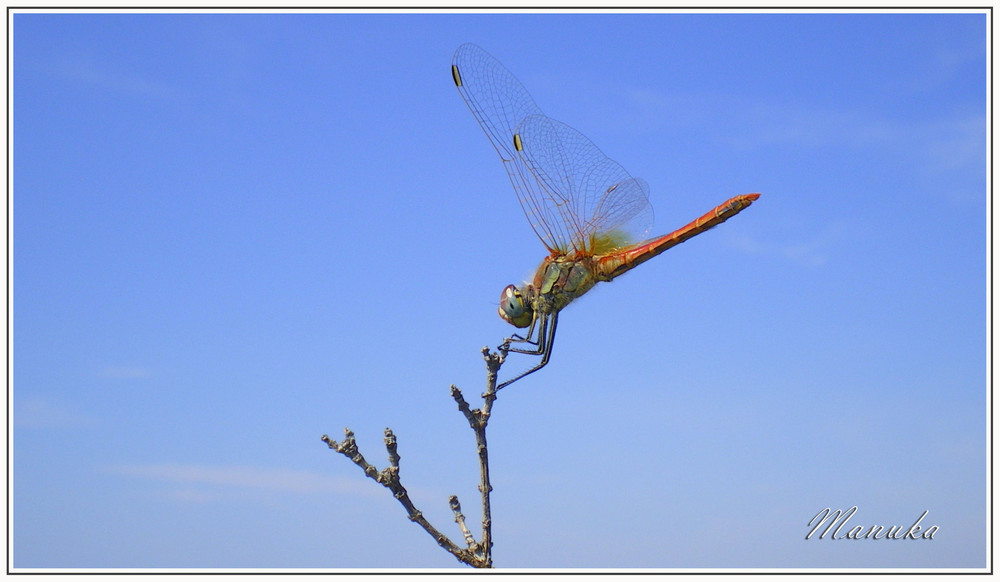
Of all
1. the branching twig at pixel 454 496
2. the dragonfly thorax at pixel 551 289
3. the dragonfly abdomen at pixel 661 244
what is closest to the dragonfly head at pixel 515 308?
A: the dragonfly thorax at pixel 551 289

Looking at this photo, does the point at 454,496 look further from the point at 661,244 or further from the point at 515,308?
the point at 661,244

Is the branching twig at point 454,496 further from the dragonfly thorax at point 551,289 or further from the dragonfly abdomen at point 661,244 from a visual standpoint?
the dragonfly abdomen at point 661,244

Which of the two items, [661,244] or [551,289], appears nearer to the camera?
[551,289]

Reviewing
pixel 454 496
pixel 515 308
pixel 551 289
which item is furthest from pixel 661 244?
pixel 454 496

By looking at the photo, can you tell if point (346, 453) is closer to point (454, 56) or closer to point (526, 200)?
point (526, 200)
